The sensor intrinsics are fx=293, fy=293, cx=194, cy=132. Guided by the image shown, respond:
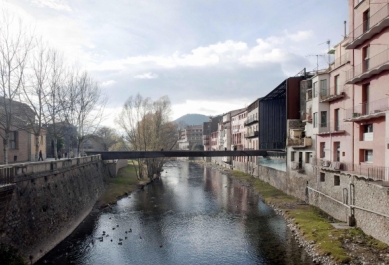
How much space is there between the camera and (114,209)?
30156mm

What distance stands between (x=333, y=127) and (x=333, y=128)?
90 millimetres

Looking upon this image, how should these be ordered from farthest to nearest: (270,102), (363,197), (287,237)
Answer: (270,102) → (287,237) → (363,197)

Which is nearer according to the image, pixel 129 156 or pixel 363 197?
pixel 363 197

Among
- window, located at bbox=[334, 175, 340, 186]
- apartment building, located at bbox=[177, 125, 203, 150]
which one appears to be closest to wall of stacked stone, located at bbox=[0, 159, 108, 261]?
window, located at bbox=[334, 175, 340, 186]

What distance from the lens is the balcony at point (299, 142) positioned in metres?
30.8

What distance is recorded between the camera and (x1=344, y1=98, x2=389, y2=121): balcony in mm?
18661

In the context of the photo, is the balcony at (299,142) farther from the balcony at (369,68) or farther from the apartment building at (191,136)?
the apartment building at (191,136)

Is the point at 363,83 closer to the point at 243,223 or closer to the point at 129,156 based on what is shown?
the point at 243,223

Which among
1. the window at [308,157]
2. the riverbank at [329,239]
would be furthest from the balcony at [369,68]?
the riverbank at [329,239]

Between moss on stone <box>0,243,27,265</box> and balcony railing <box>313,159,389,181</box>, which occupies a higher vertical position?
balcony railing <box>313,159,389,181</box>

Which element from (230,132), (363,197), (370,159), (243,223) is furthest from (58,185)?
(230,132)

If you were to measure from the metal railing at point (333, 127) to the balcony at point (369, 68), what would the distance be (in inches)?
153

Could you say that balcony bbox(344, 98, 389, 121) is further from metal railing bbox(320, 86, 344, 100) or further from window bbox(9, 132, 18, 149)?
window bbox(9, 132, 18, 149)

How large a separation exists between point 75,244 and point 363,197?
63.2 ft
